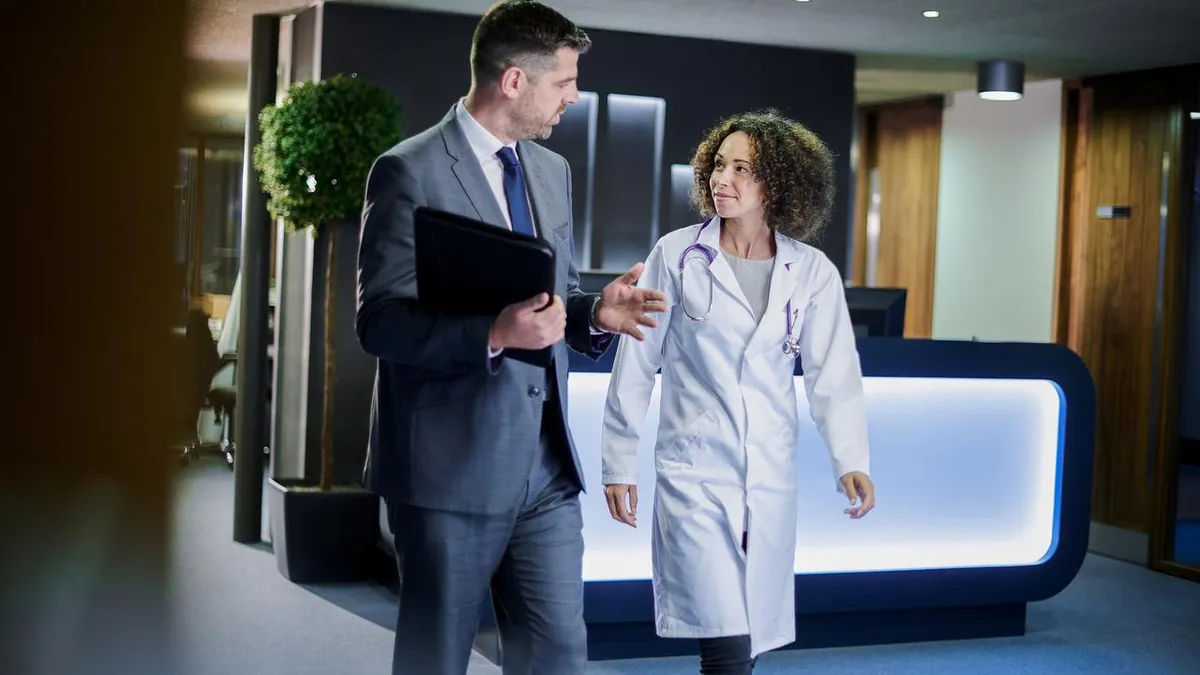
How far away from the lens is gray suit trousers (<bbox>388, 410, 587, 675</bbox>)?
2.16 meters

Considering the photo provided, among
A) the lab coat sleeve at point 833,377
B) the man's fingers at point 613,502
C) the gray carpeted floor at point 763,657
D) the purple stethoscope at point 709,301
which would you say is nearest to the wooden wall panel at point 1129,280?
the gray carpeted floor at point 763,657

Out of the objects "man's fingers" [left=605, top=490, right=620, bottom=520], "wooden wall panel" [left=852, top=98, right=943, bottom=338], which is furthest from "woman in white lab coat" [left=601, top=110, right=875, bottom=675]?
"wooden wall panel" [left=852, top=98, right=943, bottom=338]

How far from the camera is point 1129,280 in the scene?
287 inches

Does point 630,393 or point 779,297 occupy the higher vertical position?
point 779,297

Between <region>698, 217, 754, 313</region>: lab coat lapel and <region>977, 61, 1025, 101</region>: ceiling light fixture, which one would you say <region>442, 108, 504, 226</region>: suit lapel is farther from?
<region>977, 61, 1025, 101</region>: ceiling light fixture

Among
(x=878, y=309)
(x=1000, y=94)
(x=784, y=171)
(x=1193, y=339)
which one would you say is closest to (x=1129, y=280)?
(x=1193, y=339)

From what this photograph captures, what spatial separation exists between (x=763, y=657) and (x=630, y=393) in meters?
2.22

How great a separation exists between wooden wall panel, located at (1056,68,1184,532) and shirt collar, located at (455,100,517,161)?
5.62 m

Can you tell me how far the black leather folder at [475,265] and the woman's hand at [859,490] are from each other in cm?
115

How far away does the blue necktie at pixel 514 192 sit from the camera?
227cm

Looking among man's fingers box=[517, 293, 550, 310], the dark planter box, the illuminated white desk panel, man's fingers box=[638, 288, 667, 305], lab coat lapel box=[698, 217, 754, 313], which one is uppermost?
lab coat lapel box=[698, 217, 754, 313]

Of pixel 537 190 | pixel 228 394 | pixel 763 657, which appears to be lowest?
pixel 763 657

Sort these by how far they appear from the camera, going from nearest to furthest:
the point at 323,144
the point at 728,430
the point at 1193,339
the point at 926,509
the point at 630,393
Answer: the point at 728,430 < the point at 630,393 < the point at 926,509 < the point at 323,144 < the point at 1193,339

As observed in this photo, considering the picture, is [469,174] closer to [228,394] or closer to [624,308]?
[624,308]
